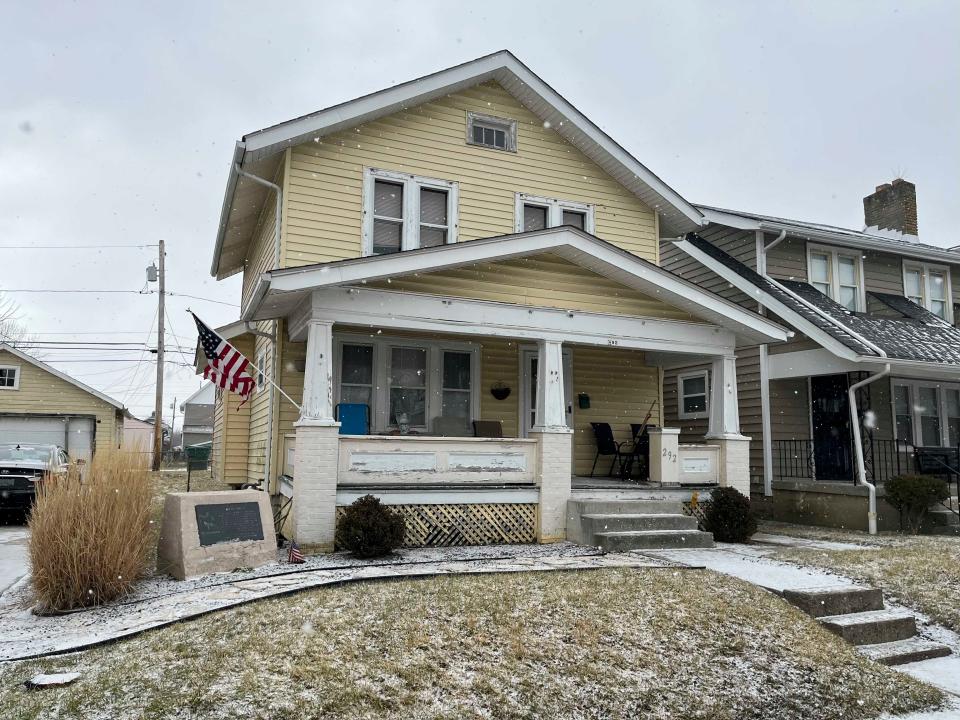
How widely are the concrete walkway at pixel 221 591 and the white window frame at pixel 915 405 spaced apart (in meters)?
9.73

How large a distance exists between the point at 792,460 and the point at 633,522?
6.78 m

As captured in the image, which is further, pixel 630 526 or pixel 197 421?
pixel 197 421


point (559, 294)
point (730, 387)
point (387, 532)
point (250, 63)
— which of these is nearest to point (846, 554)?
point (730, 387)

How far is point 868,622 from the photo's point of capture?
669cm

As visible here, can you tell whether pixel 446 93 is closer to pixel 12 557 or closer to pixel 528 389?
pixel 528 389

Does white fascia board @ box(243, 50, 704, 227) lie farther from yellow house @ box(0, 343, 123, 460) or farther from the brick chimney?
yellow house @ box(0, 343, 123, 460)

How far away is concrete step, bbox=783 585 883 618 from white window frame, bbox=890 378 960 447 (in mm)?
9716

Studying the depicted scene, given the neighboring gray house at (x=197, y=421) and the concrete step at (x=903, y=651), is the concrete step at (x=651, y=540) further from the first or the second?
the neighboring gray house at (x=197, y=421)

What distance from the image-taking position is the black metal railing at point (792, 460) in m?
15.0

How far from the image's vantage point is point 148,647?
524 cm

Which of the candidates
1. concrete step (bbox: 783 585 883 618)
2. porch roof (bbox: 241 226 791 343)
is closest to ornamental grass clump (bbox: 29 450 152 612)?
porch roof (bbox: 241 226 791 343)

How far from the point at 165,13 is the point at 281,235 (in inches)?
214

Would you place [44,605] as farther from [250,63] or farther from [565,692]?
[250,63]

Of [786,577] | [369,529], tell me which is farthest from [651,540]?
[369,529]
